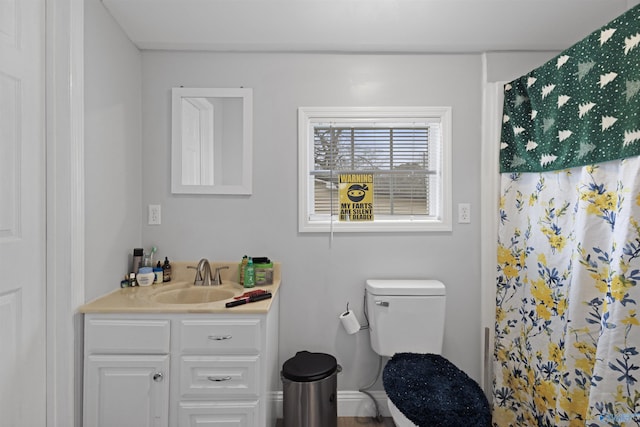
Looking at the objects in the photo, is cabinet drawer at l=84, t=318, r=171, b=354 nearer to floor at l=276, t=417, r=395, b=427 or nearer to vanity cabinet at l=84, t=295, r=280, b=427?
vanity cabinet at l=84, t=295, r=280, b=427

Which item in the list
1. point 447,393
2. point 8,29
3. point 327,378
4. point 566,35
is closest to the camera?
point 8,29

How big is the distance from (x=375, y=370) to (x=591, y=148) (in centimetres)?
158

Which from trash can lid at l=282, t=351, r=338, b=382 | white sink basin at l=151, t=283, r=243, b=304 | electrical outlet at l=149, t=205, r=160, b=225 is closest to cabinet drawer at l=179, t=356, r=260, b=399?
trash can lid at l=282, t=351, r=338, b=382

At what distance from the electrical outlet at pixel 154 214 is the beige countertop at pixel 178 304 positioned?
272 mm

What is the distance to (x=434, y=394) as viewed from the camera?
1363 mm

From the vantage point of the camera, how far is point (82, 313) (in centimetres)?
140

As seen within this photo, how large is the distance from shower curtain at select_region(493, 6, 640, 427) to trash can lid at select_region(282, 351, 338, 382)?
987mm

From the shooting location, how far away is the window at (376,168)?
6.37ft

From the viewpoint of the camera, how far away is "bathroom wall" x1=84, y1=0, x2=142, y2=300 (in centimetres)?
149

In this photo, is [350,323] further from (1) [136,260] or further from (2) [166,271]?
(1) [136,260]

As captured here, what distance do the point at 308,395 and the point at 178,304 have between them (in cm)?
79

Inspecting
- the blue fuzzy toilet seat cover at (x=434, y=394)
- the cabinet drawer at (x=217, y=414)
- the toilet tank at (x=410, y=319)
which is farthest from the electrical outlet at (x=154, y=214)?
the blue fuzzy toilet seat cover at (x=434, y=394)

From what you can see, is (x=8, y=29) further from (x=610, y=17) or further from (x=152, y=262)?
(x=610, y=17)

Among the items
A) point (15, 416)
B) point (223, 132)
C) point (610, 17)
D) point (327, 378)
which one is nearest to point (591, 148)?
point (610, 17)
